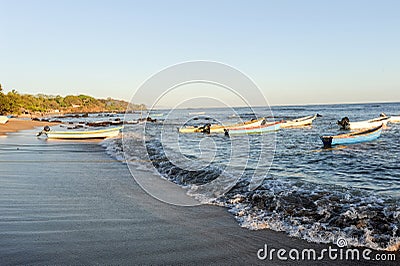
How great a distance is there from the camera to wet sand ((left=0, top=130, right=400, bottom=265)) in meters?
4.18

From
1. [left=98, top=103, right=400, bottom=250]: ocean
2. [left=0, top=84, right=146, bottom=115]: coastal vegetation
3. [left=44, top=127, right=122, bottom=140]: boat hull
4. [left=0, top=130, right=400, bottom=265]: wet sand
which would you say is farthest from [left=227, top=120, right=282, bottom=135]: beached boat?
[left=0, top=84, right=146, bottom=115]: coastal vegetation

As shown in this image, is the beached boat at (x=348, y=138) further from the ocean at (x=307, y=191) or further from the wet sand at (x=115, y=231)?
the wet sand at (x=115, y=231)

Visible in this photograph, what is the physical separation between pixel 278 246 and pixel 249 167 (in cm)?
722

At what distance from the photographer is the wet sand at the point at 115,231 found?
418 centimetres

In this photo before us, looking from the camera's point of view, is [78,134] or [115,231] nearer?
[115,231]

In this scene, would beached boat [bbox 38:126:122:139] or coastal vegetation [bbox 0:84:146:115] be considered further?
coastal vegetation [bbox 0:84:146:115]

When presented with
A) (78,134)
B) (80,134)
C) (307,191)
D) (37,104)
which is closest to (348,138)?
(307,191)

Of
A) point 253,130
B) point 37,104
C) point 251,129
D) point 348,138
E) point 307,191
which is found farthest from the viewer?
point 37,104

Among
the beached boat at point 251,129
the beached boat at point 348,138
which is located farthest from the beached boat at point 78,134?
the beached boat at point 348,138

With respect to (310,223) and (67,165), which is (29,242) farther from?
(67,165)

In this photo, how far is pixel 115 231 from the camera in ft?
16.8

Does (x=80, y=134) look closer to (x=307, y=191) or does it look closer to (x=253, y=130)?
(x=253, y=130)

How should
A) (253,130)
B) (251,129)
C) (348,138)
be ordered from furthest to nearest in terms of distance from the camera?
(253,130), (251,129), (348,138)

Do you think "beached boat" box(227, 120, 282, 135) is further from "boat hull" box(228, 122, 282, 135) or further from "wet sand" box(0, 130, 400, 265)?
"wet sand" box(0, 130, 400, 265)
